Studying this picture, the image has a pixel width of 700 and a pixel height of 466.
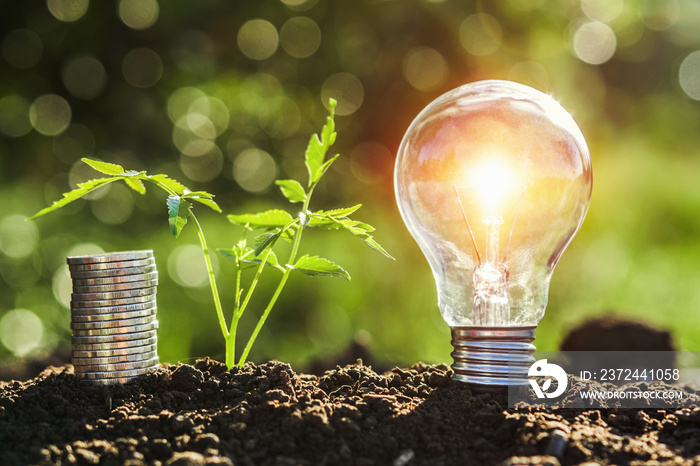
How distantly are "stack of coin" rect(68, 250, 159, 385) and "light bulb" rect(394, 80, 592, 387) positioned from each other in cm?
67

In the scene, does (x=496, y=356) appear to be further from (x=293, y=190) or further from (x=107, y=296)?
(x=107, y=296)

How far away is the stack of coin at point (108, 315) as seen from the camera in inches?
55.4

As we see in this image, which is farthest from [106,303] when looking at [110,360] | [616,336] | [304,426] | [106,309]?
[616,336]

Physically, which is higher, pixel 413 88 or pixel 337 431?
pixel 413 88

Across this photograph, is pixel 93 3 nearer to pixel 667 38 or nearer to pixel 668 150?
pixel 667 38

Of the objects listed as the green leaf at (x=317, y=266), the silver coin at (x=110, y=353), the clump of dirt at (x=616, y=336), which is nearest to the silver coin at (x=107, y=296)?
the silver coin at (x=110, y=353)

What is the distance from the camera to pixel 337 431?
1113mm

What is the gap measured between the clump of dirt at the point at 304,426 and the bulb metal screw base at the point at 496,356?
0.04m

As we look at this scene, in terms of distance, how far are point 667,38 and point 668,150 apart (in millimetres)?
757

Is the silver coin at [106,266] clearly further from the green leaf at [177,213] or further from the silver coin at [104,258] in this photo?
the green leaf at [177,213]

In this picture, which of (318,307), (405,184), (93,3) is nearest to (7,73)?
(93,3)

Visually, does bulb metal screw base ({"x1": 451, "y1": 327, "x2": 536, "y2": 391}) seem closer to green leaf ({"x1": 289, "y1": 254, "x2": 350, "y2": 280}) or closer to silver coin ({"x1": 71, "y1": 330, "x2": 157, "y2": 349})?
green leaf ({"x1": 289, "y1": 254, "x2": 350, "y2": 280})
